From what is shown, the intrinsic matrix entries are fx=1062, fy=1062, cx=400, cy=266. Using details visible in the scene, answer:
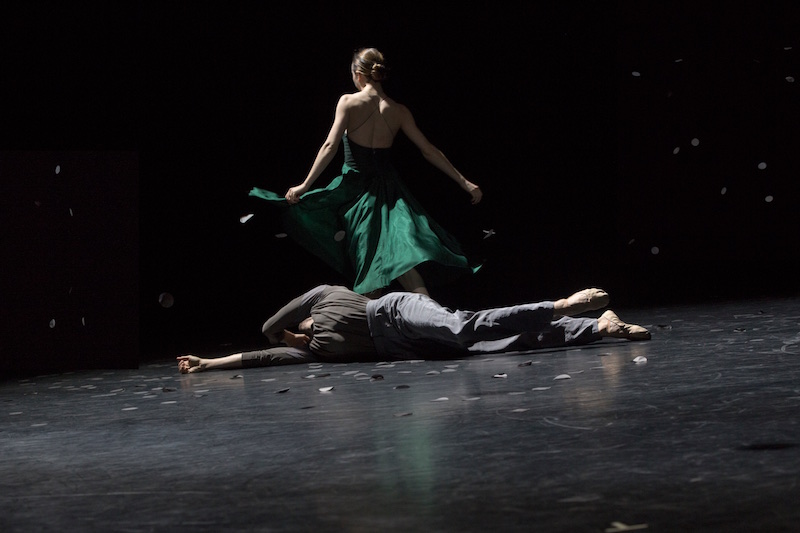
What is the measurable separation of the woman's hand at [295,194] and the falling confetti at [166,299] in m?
1.67

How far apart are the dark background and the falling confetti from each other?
0.40 feet

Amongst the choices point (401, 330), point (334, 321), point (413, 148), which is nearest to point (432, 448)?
point (401, 330)

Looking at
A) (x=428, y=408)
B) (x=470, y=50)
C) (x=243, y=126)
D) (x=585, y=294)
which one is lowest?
(x=428, y=408)

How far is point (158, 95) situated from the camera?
6.68 m

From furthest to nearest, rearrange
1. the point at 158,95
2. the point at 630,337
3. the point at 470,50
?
the point at 470,50 → the point at 158,95 → the point at 630,337

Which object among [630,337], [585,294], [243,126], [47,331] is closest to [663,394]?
[585,294]

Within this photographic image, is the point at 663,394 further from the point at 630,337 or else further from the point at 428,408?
the point at 630,337

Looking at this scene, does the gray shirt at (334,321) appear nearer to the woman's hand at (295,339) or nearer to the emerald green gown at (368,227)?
the woman's hand at (295,339)

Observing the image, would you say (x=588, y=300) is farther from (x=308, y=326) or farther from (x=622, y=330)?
(x=308, y=326)

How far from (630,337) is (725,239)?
417 centimetres

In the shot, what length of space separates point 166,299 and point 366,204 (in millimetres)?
1916

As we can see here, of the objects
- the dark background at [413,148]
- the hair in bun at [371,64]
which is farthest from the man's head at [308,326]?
the hair in bun at [371,64]

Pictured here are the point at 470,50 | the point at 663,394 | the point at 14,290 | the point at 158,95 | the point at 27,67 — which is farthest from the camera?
the point at 470,50

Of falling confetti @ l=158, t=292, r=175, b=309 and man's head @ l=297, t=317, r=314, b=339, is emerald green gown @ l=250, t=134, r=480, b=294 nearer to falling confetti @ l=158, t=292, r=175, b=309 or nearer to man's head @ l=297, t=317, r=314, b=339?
man's head @ l=297, t=317, r=314, b=339
